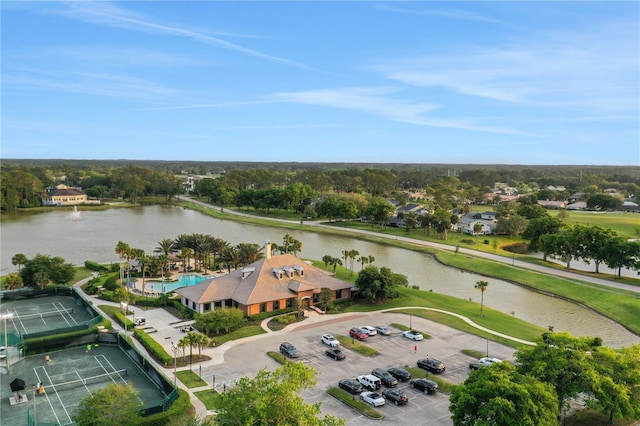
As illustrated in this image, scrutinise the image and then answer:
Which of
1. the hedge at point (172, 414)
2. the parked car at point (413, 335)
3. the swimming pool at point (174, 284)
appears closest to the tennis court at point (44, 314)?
the swimming pool at point (174, 284)

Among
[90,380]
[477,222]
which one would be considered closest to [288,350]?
[90,380]

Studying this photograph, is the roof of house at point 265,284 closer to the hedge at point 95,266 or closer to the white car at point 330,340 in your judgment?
the white car at point 330,340

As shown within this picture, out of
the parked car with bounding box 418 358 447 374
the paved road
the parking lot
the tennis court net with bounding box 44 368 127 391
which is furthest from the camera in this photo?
the paved road

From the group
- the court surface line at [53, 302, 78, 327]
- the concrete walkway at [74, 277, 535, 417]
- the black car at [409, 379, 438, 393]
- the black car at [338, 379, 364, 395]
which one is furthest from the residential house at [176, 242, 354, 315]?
the black car at [409, 379, 438, 393]

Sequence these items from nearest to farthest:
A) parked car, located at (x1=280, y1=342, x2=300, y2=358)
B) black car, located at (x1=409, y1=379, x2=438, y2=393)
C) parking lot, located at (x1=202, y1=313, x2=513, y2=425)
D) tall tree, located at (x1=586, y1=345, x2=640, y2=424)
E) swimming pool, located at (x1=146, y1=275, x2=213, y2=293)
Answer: tall tree, located at (x1=586, y1=345, x2=640, y2=424), parking lot, located at (x1=202, y1=313, x2=513, y2=425), black car, located at (x1=409, y1=379, x2=438, y2=393), parked car, located at (x1=280, y1=342, x2=300, y2=358), swimming pool, located at (x1=146, y1=275, x2=213, y2=293)

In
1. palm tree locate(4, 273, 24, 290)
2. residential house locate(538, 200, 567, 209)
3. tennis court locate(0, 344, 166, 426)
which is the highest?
residential house locate(538, 200, 567, 209)

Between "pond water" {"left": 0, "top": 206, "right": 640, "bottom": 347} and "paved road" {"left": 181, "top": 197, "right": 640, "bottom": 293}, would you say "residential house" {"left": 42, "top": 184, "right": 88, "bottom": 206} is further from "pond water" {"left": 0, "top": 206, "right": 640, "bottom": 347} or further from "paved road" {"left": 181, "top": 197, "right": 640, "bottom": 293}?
"paved road" {"left": 181, "top": 197, "right": 640, "bottom": 293}

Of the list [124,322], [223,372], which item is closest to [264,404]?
[223,372]

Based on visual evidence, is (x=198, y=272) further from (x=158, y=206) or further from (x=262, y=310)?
(x=158, y=206)
